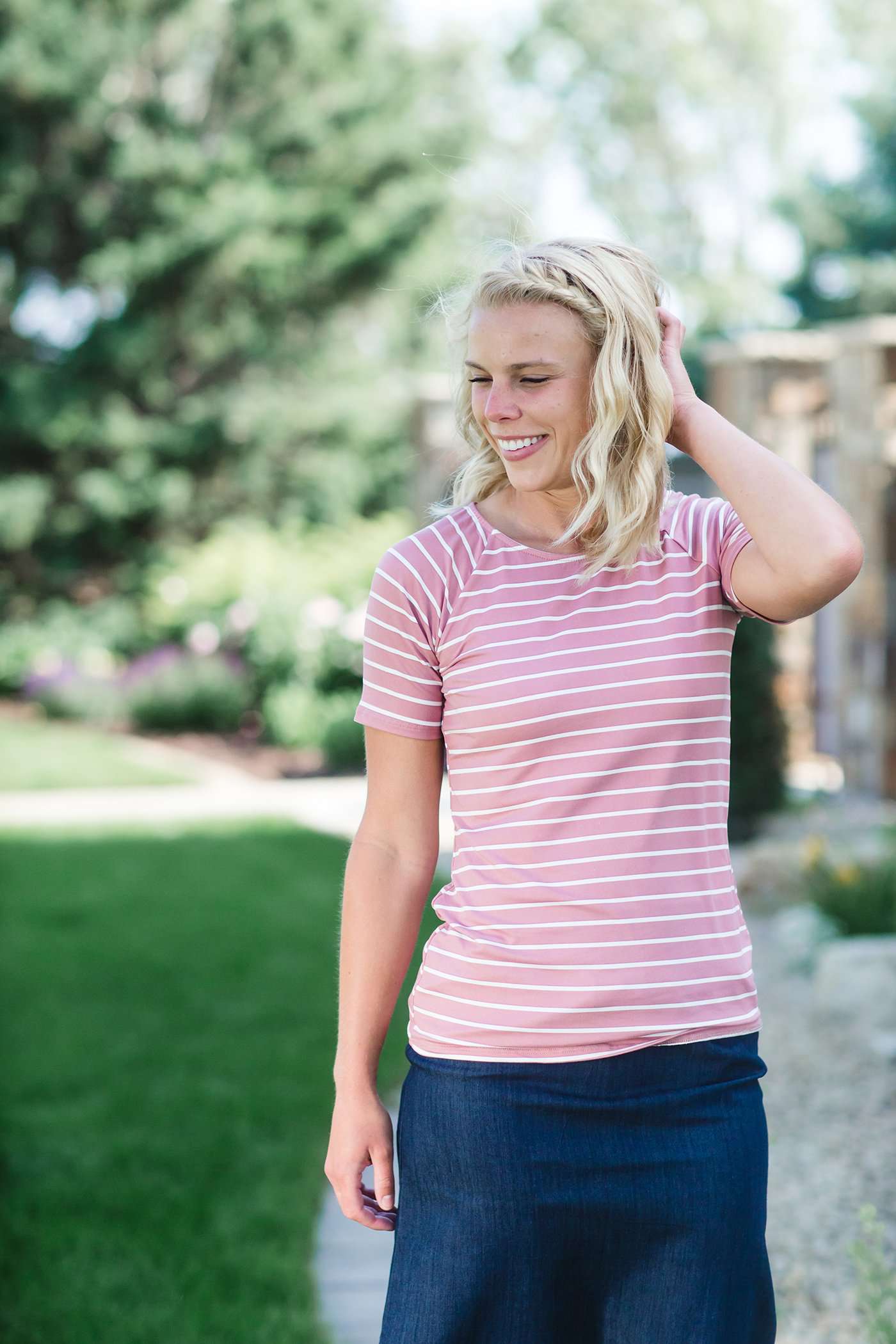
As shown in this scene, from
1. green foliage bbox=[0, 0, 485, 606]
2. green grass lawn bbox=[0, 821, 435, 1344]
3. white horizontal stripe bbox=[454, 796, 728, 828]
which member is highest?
green foliage bbox=[0, 0, 485, 606]

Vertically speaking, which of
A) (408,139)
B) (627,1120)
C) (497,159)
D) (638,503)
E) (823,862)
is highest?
(497,159)

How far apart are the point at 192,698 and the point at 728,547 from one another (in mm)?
10575

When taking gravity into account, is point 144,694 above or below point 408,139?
below

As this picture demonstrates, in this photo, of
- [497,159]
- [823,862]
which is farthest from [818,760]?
[497,159]

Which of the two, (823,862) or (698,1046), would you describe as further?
(823,862)

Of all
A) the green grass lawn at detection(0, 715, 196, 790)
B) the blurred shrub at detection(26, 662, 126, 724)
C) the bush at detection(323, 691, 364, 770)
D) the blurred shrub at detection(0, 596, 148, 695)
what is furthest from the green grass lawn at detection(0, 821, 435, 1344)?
the blurred shrub at detection(0, 596, 148, 695)

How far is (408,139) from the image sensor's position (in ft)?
58.8

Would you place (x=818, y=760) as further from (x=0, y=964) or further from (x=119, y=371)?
(x=119, y=371)

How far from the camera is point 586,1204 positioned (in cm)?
136

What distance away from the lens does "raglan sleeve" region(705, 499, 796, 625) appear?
1463 millimetres

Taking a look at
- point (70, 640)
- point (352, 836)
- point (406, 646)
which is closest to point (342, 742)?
point (352, 836)

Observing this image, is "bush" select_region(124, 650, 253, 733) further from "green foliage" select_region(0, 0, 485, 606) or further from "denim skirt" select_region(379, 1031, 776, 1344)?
"denim skirt" select_region(379, 1031, 776, 1344)

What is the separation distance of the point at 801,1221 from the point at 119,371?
15605 mm

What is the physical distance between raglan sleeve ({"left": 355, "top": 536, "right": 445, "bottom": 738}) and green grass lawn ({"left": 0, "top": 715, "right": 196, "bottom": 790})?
838cm
